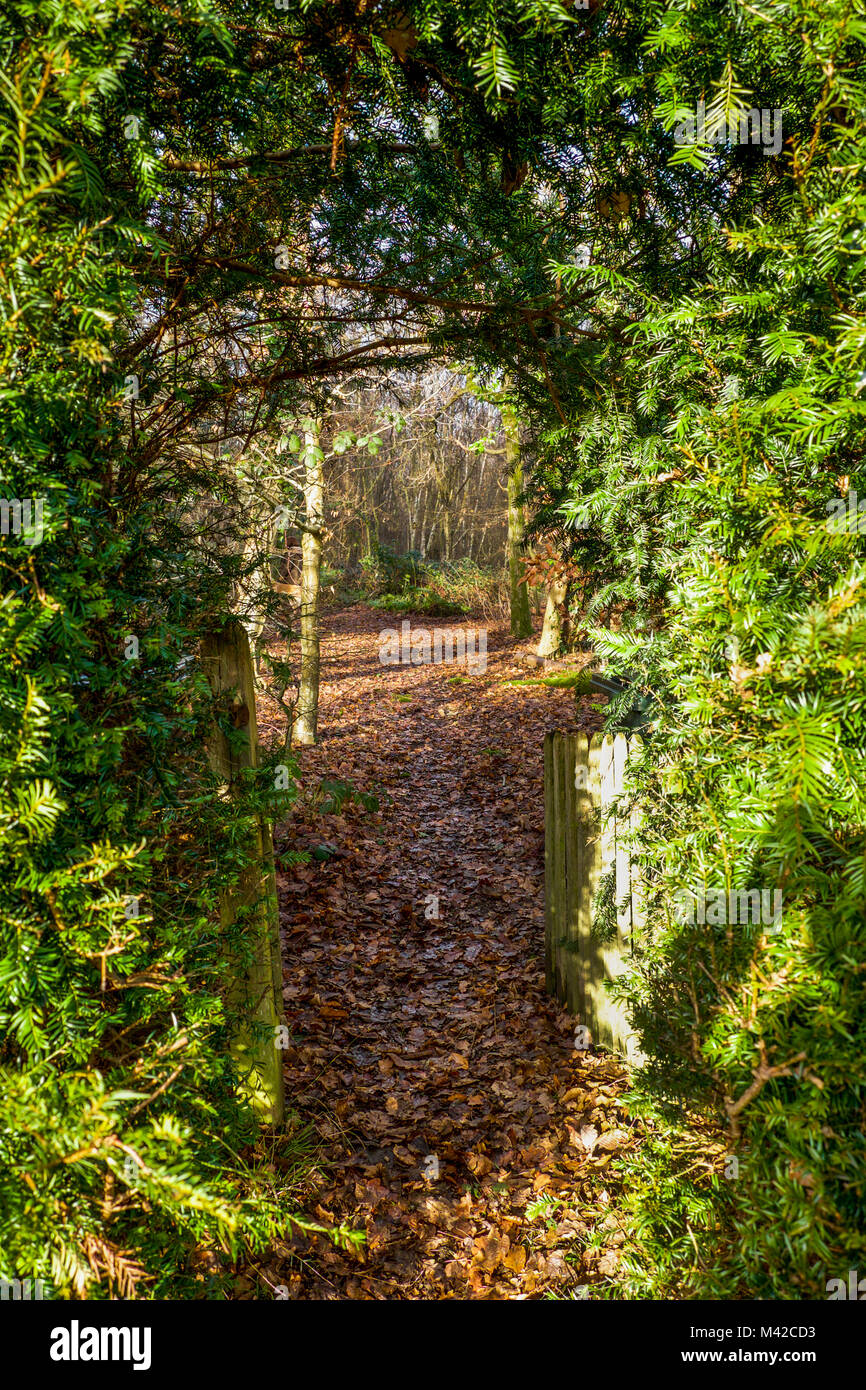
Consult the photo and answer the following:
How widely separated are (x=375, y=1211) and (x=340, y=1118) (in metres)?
0.53

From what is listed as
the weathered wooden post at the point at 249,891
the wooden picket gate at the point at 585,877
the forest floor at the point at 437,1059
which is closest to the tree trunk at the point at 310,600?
the forest floor at the point at 437,1059

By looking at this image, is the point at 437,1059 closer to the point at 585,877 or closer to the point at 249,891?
the point at 585,877

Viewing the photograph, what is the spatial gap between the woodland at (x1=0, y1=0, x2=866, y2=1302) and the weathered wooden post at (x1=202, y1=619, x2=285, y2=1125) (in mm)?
24

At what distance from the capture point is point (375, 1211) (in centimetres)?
301

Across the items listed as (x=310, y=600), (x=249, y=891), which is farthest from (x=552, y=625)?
(x=249, y=891)

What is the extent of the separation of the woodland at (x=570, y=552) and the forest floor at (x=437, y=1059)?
0.03 meters

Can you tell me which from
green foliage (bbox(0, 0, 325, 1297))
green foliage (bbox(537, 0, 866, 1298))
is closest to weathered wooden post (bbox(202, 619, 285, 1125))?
green foliage (bbox(0, 0, 325, 1297))

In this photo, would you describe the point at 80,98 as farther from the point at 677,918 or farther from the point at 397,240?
the point at 677,918

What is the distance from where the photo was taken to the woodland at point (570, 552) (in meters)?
1.34

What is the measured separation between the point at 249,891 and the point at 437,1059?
5.96 ft

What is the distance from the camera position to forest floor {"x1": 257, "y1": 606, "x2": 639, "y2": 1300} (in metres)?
2.77

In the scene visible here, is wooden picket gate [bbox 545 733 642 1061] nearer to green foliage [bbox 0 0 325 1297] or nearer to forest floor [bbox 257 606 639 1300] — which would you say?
forest floor [bbox 257 606 639 1300]

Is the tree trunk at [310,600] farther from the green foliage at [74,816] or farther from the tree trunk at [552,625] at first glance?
the green foliage at [74,816]
